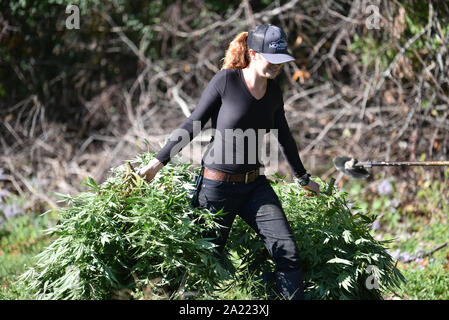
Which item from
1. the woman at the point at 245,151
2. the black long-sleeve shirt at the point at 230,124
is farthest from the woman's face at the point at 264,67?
the black long-sleeve shirt at the point at 230,124

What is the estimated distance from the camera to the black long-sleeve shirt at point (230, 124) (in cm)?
326

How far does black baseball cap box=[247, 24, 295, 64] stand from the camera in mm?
3188

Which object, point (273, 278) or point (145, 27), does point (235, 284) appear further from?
point (145, 27)

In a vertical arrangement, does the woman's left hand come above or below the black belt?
below

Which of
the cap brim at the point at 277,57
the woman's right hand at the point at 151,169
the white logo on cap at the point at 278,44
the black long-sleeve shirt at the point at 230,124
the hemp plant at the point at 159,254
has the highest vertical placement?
the white logo on cap at the point at 278,44

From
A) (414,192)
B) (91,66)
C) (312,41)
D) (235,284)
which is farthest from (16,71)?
(235,284)

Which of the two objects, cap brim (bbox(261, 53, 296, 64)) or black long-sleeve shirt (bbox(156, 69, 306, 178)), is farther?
black long-sleeve shirt (bbox(156, 69, 306, 178))

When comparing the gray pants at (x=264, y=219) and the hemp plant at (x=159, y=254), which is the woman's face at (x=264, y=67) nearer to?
the gray pants at (x=264, y=219)

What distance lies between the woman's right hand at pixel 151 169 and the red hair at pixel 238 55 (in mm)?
677

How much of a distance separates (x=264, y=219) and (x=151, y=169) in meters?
0.70

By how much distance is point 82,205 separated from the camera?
129 inches

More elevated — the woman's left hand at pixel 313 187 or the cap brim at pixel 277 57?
the cap brim at pixel 277 57

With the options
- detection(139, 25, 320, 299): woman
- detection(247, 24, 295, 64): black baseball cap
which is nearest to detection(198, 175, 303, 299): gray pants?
detection(139, 25, 320, 299): woman

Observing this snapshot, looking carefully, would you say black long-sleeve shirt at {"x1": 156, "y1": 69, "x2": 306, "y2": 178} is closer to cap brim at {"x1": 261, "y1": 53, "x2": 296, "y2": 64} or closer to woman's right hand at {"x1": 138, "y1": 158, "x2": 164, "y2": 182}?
woman's right hand at {"x1": 138, "y1": 158, "x2": 164, "y2": 182}
